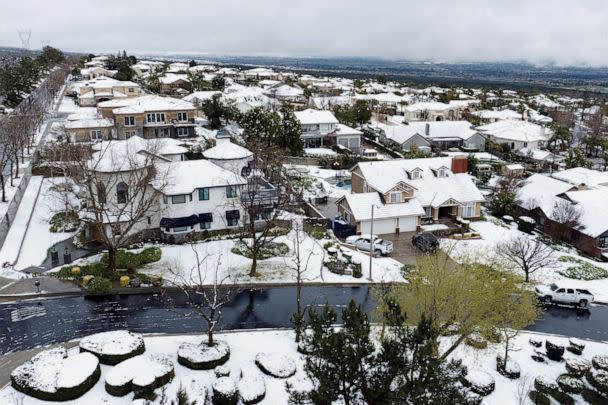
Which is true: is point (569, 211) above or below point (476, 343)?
above

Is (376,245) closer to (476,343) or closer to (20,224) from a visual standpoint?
(476,343)

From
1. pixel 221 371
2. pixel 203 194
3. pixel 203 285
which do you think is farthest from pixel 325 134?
pixel 221 371

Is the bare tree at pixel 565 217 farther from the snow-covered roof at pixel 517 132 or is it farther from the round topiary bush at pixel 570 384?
the snow-covered roof at pixel 517 132

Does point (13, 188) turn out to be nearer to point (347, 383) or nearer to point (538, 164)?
point (347, 383)

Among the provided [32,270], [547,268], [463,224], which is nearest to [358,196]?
[463,224]

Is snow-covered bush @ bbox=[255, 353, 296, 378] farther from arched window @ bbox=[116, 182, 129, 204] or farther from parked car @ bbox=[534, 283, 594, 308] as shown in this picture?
arched window @ bbox=[116, 182, 129, 204]

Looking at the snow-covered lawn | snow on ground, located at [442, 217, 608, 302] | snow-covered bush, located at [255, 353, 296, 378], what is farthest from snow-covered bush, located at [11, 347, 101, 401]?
snow on ground, located at [442, 217, 608, 302]
